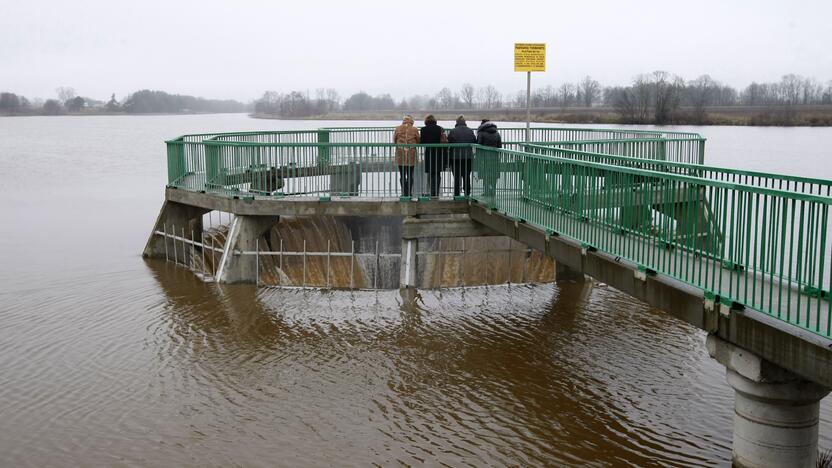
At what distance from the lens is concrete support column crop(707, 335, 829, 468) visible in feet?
26.7

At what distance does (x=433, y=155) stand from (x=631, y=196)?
695 centimetres

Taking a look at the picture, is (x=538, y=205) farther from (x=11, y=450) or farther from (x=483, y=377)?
(x=11, y=450)

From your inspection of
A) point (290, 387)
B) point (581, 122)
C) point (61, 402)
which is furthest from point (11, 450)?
point (581, 122)

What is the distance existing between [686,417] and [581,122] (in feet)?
225

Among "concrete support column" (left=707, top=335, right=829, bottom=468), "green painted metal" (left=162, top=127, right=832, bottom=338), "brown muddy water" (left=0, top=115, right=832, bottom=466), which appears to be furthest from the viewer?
"brown muddy water" (left=0, top=115, right=832, bottom=466)

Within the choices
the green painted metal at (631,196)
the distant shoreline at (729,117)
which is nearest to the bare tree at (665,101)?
the distant shoreline at (729,117)

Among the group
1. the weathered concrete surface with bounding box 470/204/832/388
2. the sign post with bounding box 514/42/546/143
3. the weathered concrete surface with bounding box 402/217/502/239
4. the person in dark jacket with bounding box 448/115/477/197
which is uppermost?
the sign post with bounding box 514/42/546/143

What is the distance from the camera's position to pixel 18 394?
38.0ft

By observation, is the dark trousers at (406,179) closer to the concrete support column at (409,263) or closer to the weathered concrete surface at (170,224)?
the concrete support column at (409,263)

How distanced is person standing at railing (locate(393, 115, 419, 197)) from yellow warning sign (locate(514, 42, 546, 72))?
7.80ft

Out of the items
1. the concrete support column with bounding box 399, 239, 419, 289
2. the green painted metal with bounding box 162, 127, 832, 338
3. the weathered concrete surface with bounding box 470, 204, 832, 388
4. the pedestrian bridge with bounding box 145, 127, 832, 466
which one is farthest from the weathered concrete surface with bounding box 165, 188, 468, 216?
the weathered concrete surface with bounding box 470, 204, 832, 388

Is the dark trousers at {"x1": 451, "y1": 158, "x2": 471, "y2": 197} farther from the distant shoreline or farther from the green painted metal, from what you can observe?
the distant shoreline

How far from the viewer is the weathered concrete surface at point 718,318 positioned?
23.3ft

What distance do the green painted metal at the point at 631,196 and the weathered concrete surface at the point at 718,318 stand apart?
107mm
